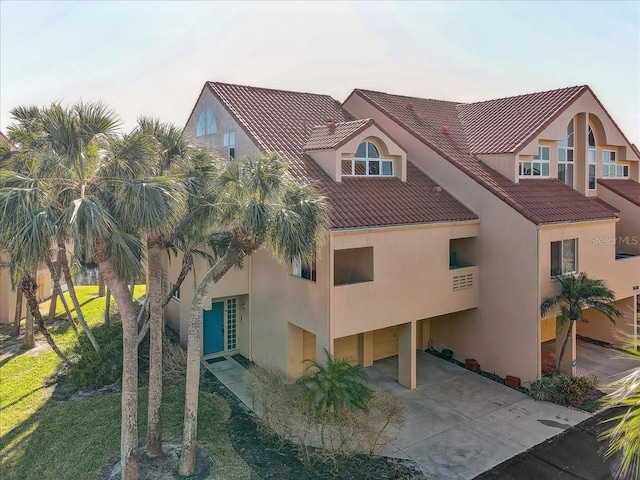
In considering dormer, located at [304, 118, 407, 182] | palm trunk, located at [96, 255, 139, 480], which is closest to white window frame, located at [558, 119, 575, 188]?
dormer, located at [304, 118, 407, 182]

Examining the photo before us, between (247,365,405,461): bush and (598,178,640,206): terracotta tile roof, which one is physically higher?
(598,178,640,206): terracotta tile roof

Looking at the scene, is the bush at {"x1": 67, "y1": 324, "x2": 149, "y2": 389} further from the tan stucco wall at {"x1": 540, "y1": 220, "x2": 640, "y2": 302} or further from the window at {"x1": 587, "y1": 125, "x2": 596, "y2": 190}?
the window at {"x1": 587, "y1": 125, "x2": 596, "y2": 190}

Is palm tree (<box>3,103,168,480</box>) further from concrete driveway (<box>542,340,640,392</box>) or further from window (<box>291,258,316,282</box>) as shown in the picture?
concrete driveway (<box>542,340,640,392</box>)

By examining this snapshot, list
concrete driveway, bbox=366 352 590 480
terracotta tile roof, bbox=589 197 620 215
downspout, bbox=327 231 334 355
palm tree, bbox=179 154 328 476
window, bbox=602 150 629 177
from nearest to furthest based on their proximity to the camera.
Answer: palm tree, bbox=179 154 328 476 → concrete driveway, bbox=366 352 590 480 → downspout, bbox=327 231 334 355 → terracotta tile roof, bbox=589 197 620 215 → window, bbox=602 150 629 177

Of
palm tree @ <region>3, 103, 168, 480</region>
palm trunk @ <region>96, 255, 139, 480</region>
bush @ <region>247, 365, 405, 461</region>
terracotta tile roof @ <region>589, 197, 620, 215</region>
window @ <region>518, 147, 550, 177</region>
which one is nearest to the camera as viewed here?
palm tree @ <region>3, 103, 168, 480</region>

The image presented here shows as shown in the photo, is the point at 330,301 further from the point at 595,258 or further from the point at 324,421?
the point at 595,258

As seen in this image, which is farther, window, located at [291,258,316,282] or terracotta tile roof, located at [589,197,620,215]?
terracotta tile roof, located at [589,197,620,215]

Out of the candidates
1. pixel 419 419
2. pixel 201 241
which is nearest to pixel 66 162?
pixel 201 241

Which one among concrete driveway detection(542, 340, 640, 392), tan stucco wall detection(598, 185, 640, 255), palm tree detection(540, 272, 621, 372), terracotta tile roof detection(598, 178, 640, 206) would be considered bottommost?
concrete driveway detection(542, 340, 640, 392)

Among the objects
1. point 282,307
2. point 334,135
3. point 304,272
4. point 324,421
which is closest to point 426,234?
point 304,272
